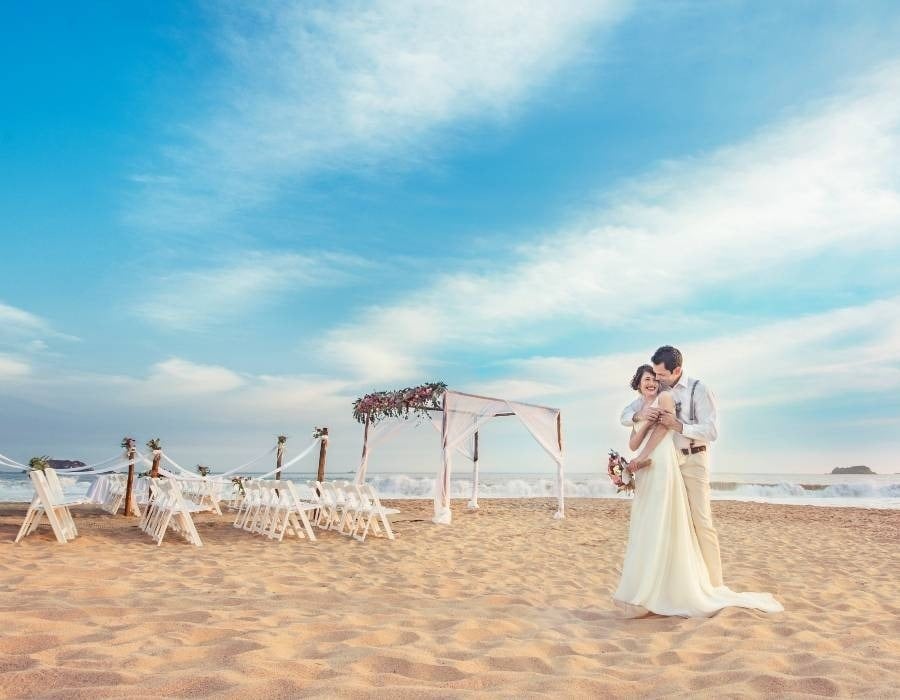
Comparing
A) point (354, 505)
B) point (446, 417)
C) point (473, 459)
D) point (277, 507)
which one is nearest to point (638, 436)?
point (354, 505)

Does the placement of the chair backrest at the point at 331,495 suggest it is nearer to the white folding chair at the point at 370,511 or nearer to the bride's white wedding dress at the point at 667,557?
the white folding chair at the point at 370,511

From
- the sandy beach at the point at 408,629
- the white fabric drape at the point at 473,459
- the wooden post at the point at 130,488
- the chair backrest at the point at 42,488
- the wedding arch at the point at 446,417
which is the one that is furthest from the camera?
the white fabric drape at the point at 473,459

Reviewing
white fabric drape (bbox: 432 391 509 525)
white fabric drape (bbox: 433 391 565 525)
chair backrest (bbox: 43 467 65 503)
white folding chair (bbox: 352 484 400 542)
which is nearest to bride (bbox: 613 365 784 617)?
white folding chair (bbox: 352 484 400 542)

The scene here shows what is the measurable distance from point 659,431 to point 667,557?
0.81 meters

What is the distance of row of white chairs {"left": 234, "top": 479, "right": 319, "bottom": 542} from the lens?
9094 mm

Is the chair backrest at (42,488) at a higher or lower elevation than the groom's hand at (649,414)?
lower

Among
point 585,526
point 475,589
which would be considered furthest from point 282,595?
point 585,526

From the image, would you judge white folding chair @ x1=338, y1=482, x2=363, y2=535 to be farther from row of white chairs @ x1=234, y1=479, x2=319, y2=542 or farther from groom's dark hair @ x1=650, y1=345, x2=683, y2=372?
groom's dark hair @ x1=650, y1=345, x2=683, y2=372

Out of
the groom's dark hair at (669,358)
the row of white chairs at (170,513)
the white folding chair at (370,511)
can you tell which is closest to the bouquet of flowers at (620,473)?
the groom's dark hair at (669,358)

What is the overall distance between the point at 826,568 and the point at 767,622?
405 centimetres

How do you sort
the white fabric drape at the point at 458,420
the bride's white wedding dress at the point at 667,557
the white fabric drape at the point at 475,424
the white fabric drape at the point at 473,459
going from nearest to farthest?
the bride's white wedding dress at the point at 667,557, the white fabric drape at the point at 475,424, the white fabric drape at the point at 458,420, the white fabric drape at the point at 473,459

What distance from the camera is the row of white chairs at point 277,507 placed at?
9.09 meters

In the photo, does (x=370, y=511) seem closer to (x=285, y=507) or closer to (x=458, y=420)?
(x=285, y=507)

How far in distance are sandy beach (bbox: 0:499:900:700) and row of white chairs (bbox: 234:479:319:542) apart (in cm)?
118
